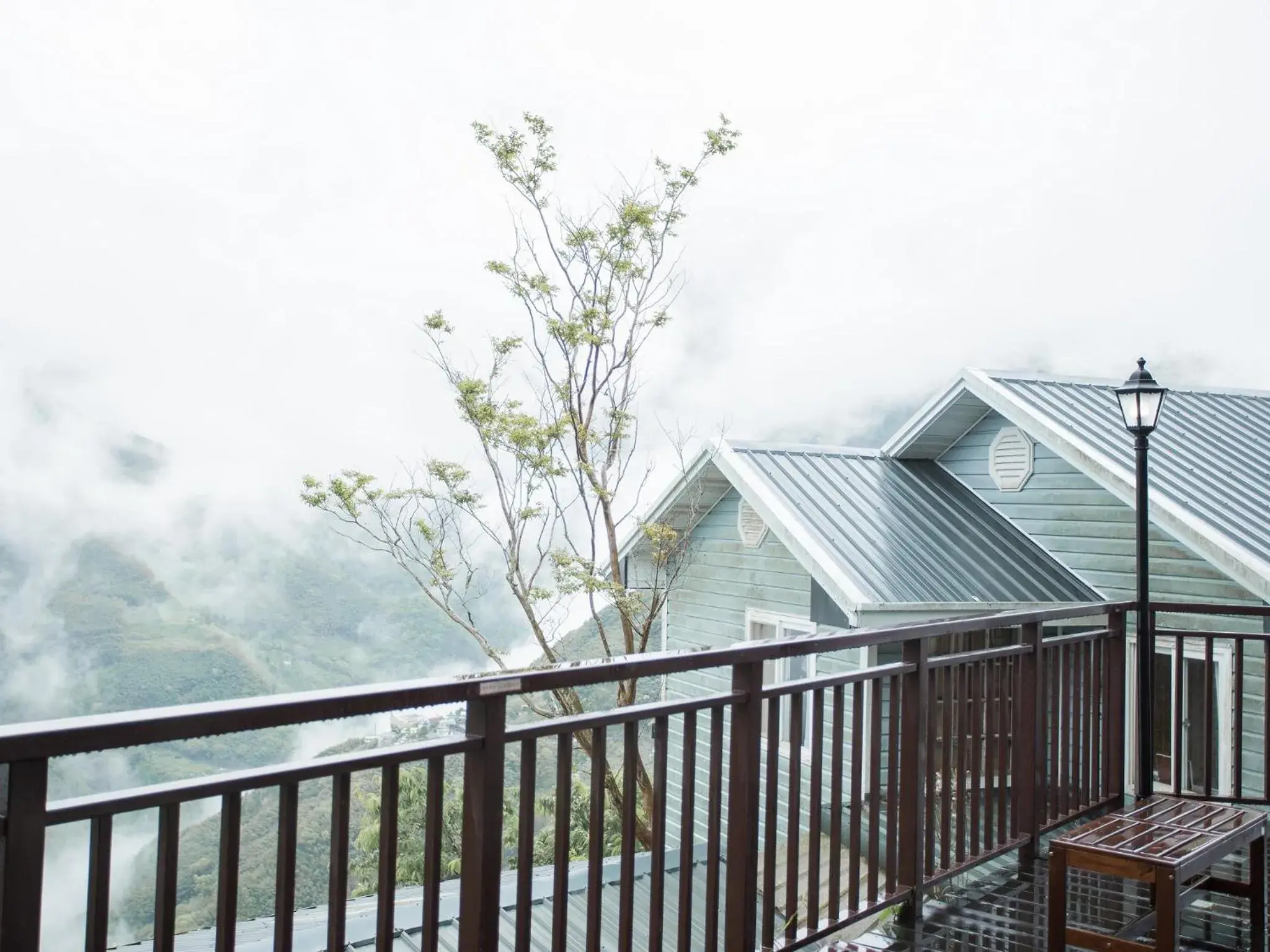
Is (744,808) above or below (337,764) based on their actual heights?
below

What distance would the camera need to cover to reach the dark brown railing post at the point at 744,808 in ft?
8.57

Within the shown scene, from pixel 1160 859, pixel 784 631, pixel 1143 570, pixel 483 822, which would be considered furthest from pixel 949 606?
pixel 483 822

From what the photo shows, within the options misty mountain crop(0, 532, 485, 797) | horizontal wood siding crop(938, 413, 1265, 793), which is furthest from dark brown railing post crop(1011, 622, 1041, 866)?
misty mountain crop(0, 532, 485, 797)

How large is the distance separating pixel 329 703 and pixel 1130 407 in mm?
4577

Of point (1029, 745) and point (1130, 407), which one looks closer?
point (1029, 745)

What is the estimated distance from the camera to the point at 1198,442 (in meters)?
9.06

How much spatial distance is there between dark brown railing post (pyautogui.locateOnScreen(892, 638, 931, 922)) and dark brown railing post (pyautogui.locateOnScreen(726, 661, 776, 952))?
2.43 ft

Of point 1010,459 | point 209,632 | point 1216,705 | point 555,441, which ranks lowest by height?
point 209,632

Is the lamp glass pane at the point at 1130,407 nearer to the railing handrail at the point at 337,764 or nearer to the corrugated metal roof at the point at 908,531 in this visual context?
the corrugated metal roof at the point at 908,531

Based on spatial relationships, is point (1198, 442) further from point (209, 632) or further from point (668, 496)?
point (209, 632)

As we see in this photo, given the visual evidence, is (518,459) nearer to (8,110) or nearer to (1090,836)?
(1090,836)

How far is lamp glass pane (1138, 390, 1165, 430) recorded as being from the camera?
515 cm

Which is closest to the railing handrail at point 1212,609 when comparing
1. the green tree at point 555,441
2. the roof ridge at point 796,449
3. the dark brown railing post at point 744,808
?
the dark brown railing post at point 744,808

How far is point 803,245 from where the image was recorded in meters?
47.2
